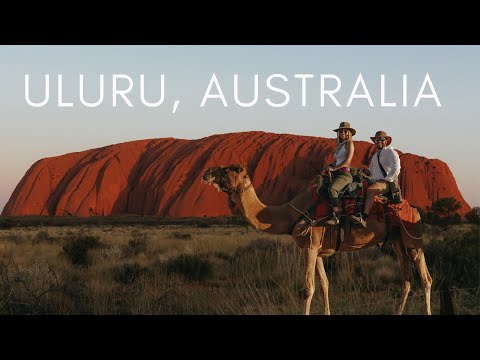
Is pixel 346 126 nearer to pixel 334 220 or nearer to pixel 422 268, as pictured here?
pixel 334 220

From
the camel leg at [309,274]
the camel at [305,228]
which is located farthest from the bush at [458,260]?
the camel leg at [309,274]

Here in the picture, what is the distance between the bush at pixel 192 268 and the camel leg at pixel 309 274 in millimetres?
7875

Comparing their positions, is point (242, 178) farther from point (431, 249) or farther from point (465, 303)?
point (431, 249)

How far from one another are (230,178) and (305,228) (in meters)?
1.33

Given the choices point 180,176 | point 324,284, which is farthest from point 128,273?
point 180,176

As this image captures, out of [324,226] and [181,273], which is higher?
[324,226]

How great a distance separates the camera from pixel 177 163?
76.0 meters

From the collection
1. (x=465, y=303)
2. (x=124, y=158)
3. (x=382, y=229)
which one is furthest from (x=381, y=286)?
(x=124, y=158)

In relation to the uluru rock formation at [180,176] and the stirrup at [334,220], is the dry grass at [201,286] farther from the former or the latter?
the uluru rock formation at [180,176]

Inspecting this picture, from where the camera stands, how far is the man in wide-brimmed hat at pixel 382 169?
10.1 m

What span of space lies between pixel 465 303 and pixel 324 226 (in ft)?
13.8

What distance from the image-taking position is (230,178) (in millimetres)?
9727

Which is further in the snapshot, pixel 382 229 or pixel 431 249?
pixel 431 249

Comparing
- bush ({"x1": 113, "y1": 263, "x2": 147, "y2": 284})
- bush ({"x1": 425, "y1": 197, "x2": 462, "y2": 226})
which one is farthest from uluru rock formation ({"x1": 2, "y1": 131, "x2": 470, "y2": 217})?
bush ({"x1": 113, "y1": 263, "x2": 147, "y2": 284})
